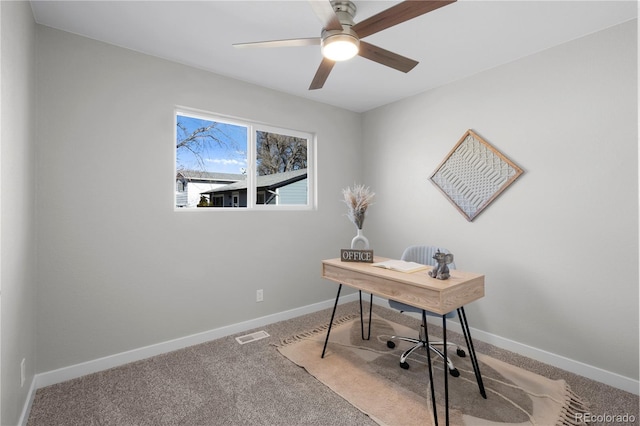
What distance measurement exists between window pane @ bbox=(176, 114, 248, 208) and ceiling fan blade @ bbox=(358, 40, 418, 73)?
5.47 feet

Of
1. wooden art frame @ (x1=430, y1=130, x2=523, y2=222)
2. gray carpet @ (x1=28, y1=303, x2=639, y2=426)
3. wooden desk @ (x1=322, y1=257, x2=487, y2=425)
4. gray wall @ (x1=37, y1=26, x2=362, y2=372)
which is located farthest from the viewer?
wooden art frame @ (x1=430, y1=130, x2=523, y2=222)

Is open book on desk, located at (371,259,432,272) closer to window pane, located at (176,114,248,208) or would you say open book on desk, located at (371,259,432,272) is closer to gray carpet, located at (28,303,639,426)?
gray carpet, located at (28,303,639,426)

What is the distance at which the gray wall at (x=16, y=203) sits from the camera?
1.39 meters

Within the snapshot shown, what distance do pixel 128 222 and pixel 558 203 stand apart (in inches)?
135

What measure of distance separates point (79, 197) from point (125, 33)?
1257 mm

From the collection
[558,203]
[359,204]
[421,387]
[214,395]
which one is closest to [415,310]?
[421,387]

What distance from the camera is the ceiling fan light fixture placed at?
1739mm

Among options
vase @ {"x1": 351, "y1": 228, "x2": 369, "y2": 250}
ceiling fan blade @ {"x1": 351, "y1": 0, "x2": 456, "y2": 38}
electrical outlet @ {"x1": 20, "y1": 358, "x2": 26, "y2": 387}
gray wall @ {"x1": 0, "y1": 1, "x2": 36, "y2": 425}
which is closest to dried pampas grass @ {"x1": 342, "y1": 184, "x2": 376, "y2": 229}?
vase @ {"x1": 351, "y1": 228, "x2": 369, "y2": 250}

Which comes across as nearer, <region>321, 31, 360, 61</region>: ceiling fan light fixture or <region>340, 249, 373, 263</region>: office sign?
<region>321, 31, 360, 61</region>: ceiling fan light fixture

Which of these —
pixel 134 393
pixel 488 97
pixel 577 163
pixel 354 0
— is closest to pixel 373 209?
pixel 488 97

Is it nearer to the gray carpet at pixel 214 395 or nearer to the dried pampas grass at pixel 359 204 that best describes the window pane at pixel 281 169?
the dried pampas grass at pixel 359 204

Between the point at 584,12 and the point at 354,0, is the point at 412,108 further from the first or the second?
the point at 354,0

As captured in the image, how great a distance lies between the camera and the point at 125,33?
2.24 meters

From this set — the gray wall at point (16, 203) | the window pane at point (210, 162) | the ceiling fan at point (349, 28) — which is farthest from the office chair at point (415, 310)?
the gray wall at point (16, 203)
